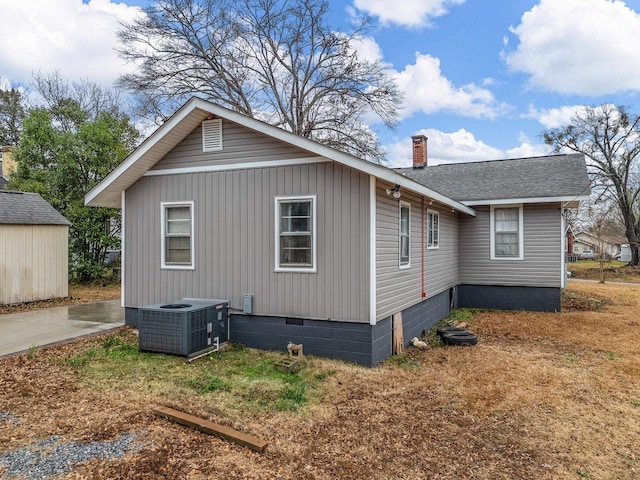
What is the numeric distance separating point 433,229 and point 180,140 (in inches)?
235

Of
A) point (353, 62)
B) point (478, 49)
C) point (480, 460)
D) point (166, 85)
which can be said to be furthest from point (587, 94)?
point (480, 460)

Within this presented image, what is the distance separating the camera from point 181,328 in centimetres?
595

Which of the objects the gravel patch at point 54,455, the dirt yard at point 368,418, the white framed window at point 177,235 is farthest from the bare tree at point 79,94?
the gravel patch at point 54,455

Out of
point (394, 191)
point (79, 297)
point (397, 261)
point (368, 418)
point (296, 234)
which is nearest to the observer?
point (368, 418)

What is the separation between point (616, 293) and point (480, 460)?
15.3 metres

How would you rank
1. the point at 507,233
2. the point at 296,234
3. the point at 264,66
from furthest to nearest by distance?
the point at 264,66 → the point at 507,233 → the point at 296,234

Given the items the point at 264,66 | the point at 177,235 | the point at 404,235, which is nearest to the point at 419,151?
the point at 264,66

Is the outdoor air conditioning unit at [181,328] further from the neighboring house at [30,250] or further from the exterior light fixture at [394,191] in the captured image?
the neighboring house at [30,250]

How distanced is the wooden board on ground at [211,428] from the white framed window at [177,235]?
3.52 metres

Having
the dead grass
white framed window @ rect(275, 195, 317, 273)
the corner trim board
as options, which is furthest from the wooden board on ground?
the dead grass

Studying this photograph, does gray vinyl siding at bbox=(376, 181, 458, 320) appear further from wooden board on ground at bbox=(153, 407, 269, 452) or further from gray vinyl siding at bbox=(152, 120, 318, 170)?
wooden board on ground at bbox=(153, 407, 269, 452)

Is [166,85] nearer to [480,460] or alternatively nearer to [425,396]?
[425,396]

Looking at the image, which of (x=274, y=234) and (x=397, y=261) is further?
(x=397, y=261)

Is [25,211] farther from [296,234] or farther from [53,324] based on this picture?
[296,234]
